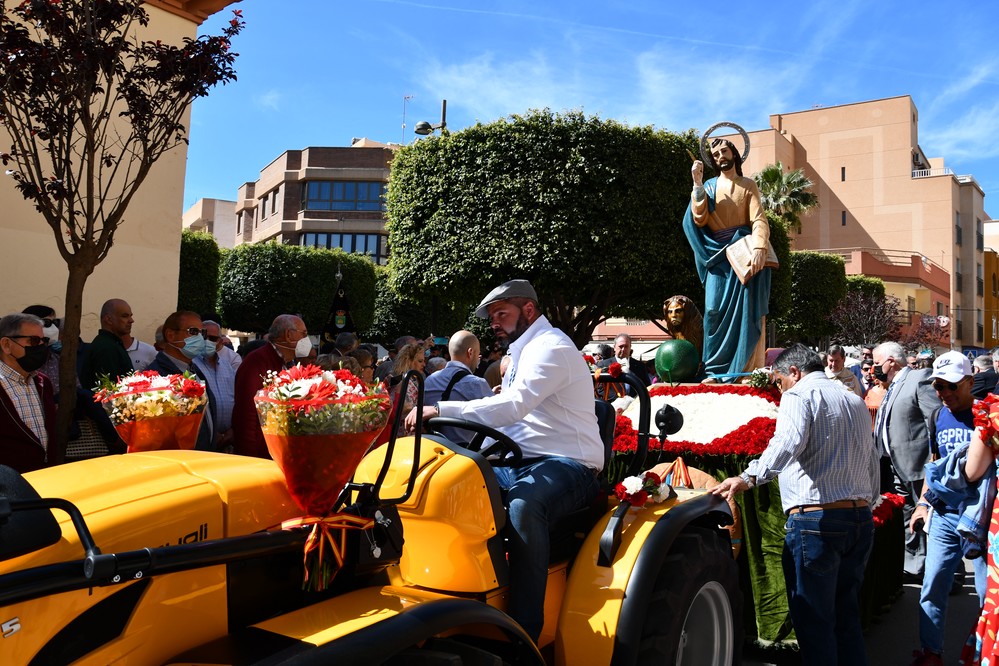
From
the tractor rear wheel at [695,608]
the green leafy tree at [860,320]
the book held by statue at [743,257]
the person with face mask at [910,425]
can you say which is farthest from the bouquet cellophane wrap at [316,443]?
the green leafy tree at [860,320]

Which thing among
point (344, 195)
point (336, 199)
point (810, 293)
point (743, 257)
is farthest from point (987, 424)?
point (336, 199)

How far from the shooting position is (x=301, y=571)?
234cm

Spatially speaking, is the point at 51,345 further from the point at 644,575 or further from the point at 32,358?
the point at 644,575

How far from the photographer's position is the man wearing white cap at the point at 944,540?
434 cm

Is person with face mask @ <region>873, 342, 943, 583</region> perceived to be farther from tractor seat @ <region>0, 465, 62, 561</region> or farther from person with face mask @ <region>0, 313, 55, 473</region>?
person with face mask @ <region>0, 313, 55, 473</region>

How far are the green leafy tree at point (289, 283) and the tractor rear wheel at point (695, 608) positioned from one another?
30522 millimetres

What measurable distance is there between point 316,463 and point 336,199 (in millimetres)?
59404

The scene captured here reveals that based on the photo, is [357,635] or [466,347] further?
[466,347]

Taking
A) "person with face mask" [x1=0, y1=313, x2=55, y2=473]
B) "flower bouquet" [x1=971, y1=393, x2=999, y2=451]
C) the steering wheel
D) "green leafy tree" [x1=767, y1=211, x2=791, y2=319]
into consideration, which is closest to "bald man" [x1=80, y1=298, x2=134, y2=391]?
"person with face mask" [x1=0, y1=313, x2=55, y2=473]

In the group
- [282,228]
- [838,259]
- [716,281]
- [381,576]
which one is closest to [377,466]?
[381,576]

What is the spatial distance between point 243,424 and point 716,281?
5.43 metres

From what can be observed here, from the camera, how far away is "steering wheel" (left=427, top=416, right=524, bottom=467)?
9.50 feet

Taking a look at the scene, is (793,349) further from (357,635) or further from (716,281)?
(716,281)

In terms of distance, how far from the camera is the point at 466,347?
20.4 feet
